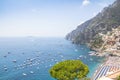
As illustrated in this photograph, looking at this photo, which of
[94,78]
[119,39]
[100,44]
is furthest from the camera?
[100,44]

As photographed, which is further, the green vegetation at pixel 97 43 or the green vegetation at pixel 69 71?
the green vegetation at pixel 97 43

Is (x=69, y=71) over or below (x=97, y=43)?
below

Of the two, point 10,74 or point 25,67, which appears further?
point 25,67

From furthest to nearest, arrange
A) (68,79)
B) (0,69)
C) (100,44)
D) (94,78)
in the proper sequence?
(100,44) → (0,69) → (94,78) → (68,79)

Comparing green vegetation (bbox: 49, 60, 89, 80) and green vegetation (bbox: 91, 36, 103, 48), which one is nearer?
green vegetation (bbox: 49, 60, 89, 80)

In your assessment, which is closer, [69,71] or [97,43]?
[69,71]

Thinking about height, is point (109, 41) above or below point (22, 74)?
above

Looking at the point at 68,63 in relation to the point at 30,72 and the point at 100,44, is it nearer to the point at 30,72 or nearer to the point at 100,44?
the point at 30,72

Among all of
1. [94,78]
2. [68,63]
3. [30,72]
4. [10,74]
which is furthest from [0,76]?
[68,63]
